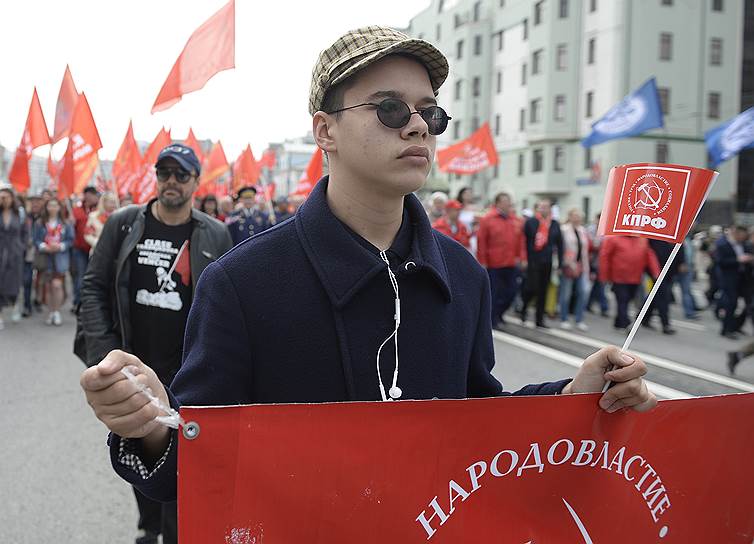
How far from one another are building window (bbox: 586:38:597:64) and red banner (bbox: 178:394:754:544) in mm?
43794

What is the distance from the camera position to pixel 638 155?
4075 centimetres

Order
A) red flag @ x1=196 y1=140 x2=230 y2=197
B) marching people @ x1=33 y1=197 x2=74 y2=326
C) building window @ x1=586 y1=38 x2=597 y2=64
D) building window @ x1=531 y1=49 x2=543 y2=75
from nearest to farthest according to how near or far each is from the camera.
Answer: marching people @ x1=33 y1=197 x2=74 y2=326
red flag @ x1=196 y1=140 x2=230 y2=197
building window @ x1=586 y1=38 x2=597 y2=64
building window @ x1=531 y1=49 x2=543 y2=75

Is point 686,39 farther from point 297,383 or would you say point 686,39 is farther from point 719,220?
point 297,383

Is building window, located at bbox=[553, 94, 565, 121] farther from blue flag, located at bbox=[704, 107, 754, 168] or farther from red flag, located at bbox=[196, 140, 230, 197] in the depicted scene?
blue flag, located at bbox=[704, 107, 754, 168]

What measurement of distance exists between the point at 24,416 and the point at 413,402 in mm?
5261

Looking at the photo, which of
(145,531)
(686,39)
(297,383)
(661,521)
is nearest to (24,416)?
(145,531)

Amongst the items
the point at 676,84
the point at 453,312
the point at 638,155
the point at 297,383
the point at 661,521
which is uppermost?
the point at 676,84

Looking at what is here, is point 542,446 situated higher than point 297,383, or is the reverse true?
point 297,383

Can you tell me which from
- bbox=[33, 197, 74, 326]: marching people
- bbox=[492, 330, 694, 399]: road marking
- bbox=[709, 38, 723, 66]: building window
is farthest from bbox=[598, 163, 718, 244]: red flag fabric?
bbox=[709, 38, 723, 66]: building window

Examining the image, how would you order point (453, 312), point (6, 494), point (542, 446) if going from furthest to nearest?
point (6, 494)
point (453, 312)
point (542, 446)

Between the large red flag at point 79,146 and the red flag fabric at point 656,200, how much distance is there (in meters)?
10.4

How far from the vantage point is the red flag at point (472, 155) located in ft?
54.5

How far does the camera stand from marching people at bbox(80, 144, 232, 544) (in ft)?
11.6

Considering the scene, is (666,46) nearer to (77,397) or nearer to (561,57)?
(561,57)
